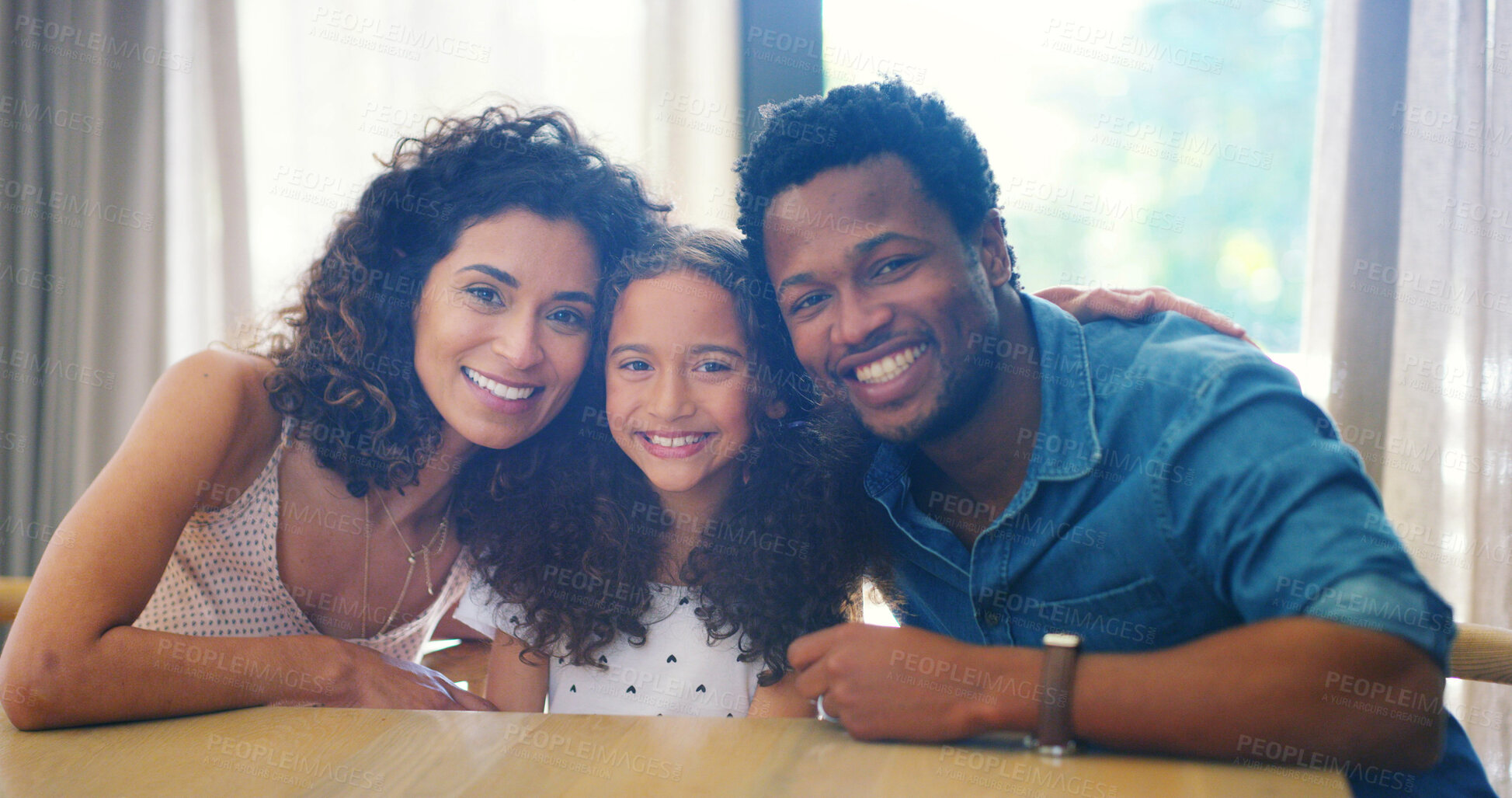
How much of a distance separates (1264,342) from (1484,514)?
614 millimetres

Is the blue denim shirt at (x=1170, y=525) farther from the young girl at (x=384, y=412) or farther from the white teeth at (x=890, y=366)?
the young girl at (x=384, y=412)

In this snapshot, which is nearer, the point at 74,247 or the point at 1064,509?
the point at 1064,509

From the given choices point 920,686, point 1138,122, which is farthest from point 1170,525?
point 1138,122

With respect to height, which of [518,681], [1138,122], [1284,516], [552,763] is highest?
[1138,122]

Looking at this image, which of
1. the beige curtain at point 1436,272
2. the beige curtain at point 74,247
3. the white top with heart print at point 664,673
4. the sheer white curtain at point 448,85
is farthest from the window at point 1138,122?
the beige curtain at point 74,247

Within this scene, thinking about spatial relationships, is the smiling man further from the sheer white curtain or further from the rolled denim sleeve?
the sheer white curtain

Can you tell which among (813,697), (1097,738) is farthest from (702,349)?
(1097,738)

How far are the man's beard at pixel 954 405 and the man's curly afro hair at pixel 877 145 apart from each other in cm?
19

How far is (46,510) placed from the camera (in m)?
2.63

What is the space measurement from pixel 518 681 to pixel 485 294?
1.96 feet

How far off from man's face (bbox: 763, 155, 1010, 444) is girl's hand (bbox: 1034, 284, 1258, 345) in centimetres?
17

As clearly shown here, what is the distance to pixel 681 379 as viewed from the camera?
1.44 m

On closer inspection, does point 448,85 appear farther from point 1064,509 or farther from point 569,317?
→ point 1064,509

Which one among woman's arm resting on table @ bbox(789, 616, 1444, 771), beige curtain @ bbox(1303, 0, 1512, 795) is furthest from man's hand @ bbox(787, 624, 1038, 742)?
beige curtain @ bbox(1303, 0, 1512, 795)
